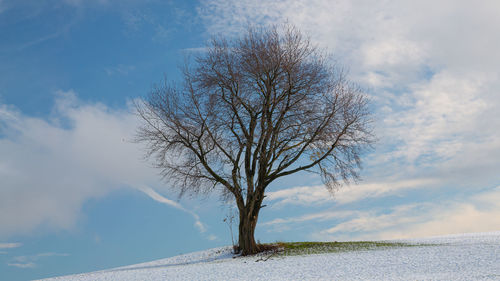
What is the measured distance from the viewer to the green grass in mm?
15002

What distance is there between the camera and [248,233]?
16.3 meters

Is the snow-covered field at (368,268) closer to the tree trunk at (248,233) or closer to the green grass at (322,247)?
the green grass at (322,247)

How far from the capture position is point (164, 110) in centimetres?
1644

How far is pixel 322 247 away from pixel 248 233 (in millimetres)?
2780

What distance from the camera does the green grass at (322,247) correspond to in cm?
1500

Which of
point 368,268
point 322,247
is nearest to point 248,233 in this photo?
point 322,247

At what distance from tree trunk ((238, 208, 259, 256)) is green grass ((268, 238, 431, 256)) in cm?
98

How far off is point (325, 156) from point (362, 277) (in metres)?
7.88

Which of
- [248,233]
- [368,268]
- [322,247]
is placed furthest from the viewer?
[322,247]

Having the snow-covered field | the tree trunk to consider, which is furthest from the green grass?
the snow-covered field

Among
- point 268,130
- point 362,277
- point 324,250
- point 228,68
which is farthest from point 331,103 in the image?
point 362,277

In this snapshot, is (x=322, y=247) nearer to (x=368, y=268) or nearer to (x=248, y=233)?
(x=248, y=233)

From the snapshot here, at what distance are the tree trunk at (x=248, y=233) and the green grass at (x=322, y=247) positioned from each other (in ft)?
3.21

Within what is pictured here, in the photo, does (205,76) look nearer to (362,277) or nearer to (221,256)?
(221,256)
